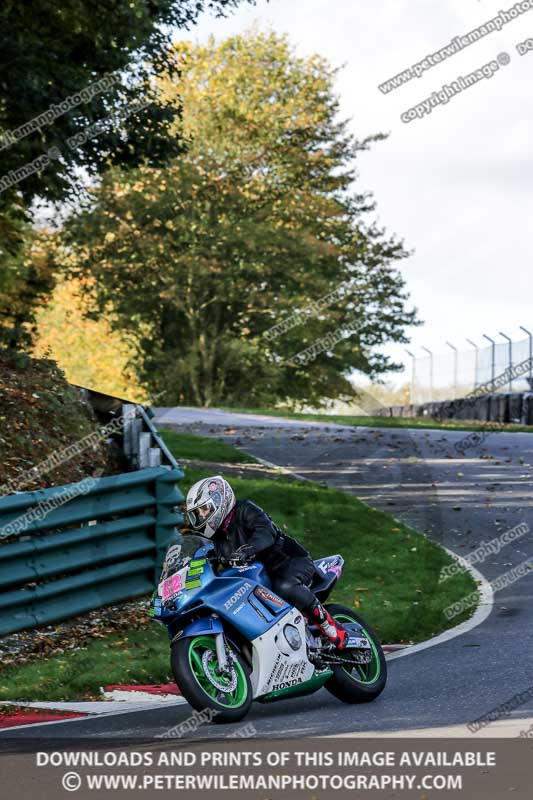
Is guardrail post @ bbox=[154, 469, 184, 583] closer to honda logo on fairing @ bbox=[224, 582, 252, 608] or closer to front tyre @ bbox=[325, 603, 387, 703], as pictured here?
front tyre @ bbox=[325, 603, 387, 703]

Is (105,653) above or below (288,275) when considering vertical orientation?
below

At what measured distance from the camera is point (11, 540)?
11805mm

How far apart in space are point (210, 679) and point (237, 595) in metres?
0.58

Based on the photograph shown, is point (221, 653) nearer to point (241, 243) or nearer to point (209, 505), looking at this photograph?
point (209, 505)

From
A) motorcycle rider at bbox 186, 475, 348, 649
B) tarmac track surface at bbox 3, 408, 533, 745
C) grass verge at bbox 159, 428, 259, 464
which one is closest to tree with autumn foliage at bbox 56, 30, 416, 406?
tarmac track surface at bbox 3, 408, 533, 745

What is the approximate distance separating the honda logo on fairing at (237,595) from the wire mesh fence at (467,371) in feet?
99.4

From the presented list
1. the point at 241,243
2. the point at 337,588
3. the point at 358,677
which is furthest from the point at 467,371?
the point at 358,677

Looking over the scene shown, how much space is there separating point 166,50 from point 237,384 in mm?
32960

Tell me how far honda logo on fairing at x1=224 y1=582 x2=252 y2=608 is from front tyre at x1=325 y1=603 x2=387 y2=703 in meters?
0.96

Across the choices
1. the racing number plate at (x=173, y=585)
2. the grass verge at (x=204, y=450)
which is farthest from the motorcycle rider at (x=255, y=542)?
the grass verge at (x=204, y=450)

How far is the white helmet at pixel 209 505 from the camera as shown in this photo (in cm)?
823

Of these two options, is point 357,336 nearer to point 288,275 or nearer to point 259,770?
point 288,275

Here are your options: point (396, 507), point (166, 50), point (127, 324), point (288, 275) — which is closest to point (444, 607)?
point (396, 507)

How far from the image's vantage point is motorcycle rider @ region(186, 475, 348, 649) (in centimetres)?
826
